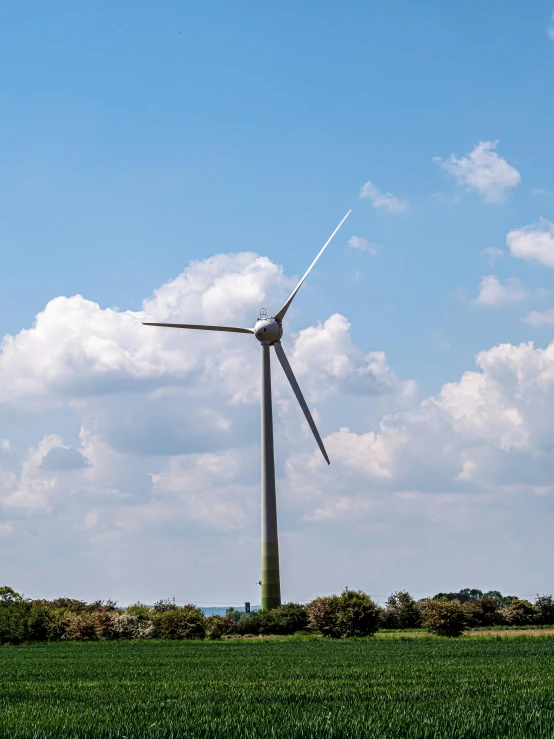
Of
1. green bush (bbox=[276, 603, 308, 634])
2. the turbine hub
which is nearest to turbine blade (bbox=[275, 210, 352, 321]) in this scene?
the turbine hub

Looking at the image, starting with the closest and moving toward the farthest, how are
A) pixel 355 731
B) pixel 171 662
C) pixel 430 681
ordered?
pixel 355 731 → pixel 430 681 → pixel 171 662

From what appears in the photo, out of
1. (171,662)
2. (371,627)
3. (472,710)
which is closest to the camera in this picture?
(472,710)

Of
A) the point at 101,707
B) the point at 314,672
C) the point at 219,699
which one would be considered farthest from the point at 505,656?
the point at 101,707

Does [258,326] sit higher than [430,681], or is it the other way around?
[258,326]

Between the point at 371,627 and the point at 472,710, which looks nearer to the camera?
the point at 472,710

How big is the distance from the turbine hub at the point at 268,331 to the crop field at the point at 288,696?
45.1 m

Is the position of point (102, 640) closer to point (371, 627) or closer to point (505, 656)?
point (371, 627)

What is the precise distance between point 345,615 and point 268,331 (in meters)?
29.6

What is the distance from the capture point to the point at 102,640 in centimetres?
7156

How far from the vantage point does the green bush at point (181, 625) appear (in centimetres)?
7112

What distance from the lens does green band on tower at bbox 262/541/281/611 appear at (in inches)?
3115

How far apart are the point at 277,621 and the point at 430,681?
4891cm

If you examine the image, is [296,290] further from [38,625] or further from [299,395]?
[38,625]

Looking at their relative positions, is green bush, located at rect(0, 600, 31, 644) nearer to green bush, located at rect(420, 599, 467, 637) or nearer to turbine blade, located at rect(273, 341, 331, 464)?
turbine blade, located at rect(273, 341, 331, 464)
